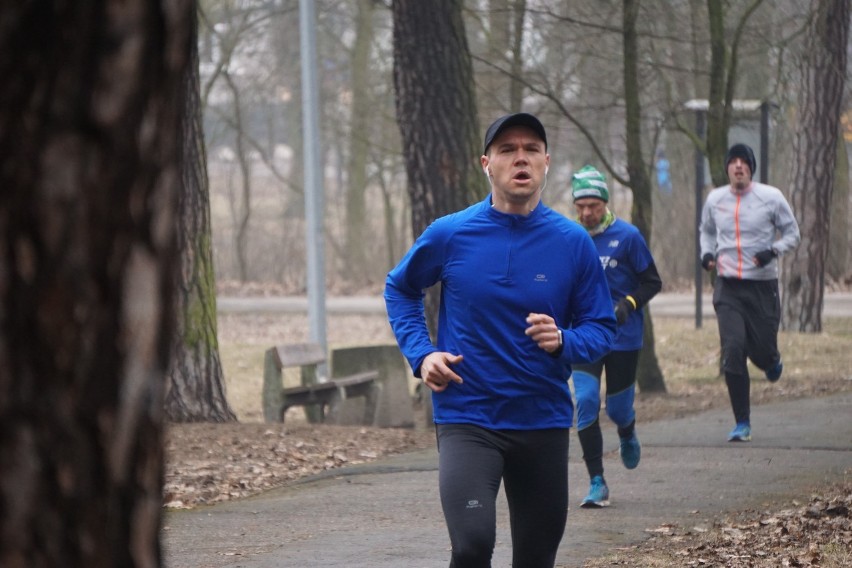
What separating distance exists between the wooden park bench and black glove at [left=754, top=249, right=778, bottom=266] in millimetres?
4550

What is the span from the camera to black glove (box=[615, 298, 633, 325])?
27.6 ft

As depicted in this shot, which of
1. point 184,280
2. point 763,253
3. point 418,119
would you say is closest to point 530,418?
point 763,253

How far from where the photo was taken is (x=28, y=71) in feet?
6.32

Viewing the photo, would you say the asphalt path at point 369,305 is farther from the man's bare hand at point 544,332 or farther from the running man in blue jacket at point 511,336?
the man's bare hand at point 544,332

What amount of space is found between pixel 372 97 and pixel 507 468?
28.6 meters

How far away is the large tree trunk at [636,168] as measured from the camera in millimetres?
14776

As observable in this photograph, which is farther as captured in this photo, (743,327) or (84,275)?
(743,327)

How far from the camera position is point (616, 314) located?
834 centimetres

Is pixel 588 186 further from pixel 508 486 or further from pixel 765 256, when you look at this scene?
pixel 508 486

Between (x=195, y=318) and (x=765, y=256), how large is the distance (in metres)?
4.68

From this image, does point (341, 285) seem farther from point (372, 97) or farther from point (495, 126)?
point (495, 126)

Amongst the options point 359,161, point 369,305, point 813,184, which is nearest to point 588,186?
point 813,184

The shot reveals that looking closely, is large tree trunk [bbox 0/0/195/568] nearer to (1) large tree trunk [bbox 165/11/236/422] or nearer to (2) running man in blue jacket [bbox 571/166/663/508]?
(2) running man in blue jacket [bbox 571/166/663/508]

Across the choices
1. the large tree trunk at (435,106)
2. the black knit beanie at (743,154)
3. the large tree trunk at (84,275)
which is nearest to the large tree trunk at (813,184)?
the large tree trunk at (435,106)
